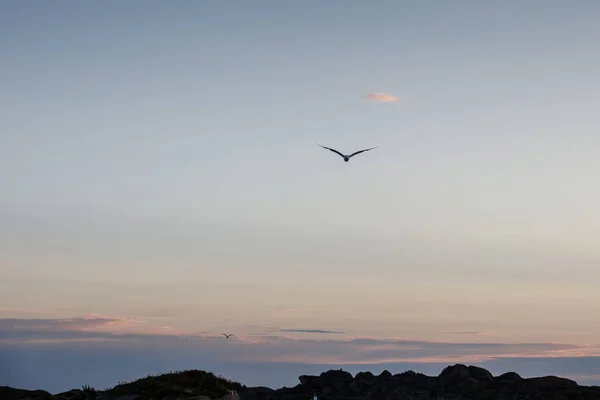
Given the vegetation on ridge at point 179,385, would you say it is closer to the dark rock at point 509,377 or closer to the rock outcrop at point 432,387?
the rock outcrop at point 432,387

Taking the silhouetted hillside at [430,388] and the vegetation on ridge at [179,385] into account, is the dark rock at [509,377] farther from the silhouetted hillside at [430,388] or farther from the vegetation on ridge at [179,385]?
the vegetation on ridge at [179,385]

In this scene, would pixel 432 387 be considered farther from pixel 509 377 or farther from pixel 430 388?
pixel 509 377

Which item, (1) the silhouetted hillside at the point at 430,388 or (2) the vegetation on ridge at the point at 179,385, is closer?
(2) the vegetation on ridge at the point at 179,385

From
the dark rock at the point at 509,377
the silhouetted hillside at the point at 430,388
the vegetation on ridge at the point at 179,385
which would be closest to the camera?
the vegetation on ridge at the point at 179,385

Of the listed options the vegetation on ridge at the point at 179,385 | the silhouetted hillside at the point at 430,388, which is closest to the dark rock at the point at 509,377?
the silhouetted hillside at the point at 430,388

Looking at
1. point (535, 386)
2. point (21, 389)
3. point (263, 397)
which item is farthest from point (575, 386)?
point (21, 389)

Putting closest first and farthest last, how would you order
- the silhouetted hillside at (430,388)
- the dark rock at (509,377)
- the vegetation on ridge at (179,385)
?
the vegetation on ridge at (179,385), the silhouetted hillside at (430,388), the dark rock at (509,377)

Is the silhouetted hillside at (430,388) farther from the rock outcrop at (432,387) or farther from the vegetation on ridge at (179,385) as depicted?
the vegetation on ridge at (179,385)

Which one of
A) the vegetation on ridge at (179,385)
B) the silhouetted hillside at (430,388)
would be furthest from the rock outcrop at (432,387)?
the vegetation on ridge at (179,385)

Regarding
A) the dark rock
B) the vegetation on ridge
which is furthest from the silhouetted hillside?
the vegetation on ridge

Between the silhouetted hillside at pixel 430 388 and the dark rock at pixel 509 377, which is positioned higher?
the dark rock at pixel 509 377

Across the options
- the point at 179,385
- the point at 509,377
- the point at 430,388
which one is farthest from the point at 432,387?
the point at 179,385

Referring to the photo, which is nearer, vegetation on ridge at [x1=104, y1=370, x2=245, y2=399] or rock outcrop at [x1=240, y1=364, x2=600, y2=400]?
vegetation on ridge at [x1=104, y1=370, x2=245, y2=399]

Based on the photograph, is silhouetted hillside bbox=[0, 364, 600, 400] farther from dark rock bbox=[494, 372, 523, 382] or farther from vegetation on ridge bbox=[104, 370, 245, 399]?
→ vegetation on ridge bbox=[104, 370, 245, 399]
